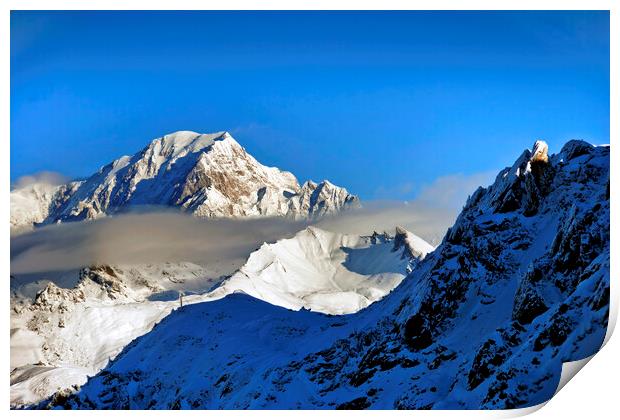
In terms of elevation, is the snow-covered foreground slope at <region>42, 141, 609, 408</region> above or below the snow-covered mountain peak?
below

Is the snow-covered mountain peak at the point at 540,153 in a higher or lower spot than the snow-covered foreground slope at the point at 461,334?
higher

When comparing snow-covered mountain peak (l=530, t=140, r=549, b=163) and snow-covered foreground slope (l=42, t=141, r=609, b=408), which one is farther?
snow-covered mountain peak (l=530, t=140, r=549, b=163)

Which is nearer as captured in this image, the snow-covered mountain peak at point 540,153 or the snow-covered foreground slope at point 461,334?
the snow-covered foreground slope at point 461,334

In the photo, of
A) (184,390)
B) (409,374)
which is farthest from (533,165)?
(184,390)

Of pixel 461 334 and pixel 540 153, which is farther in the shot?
pixel 540 153

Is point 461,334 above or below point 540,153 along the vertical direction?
below

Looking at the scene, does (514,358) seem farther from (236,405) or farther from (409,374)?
(236,405)
